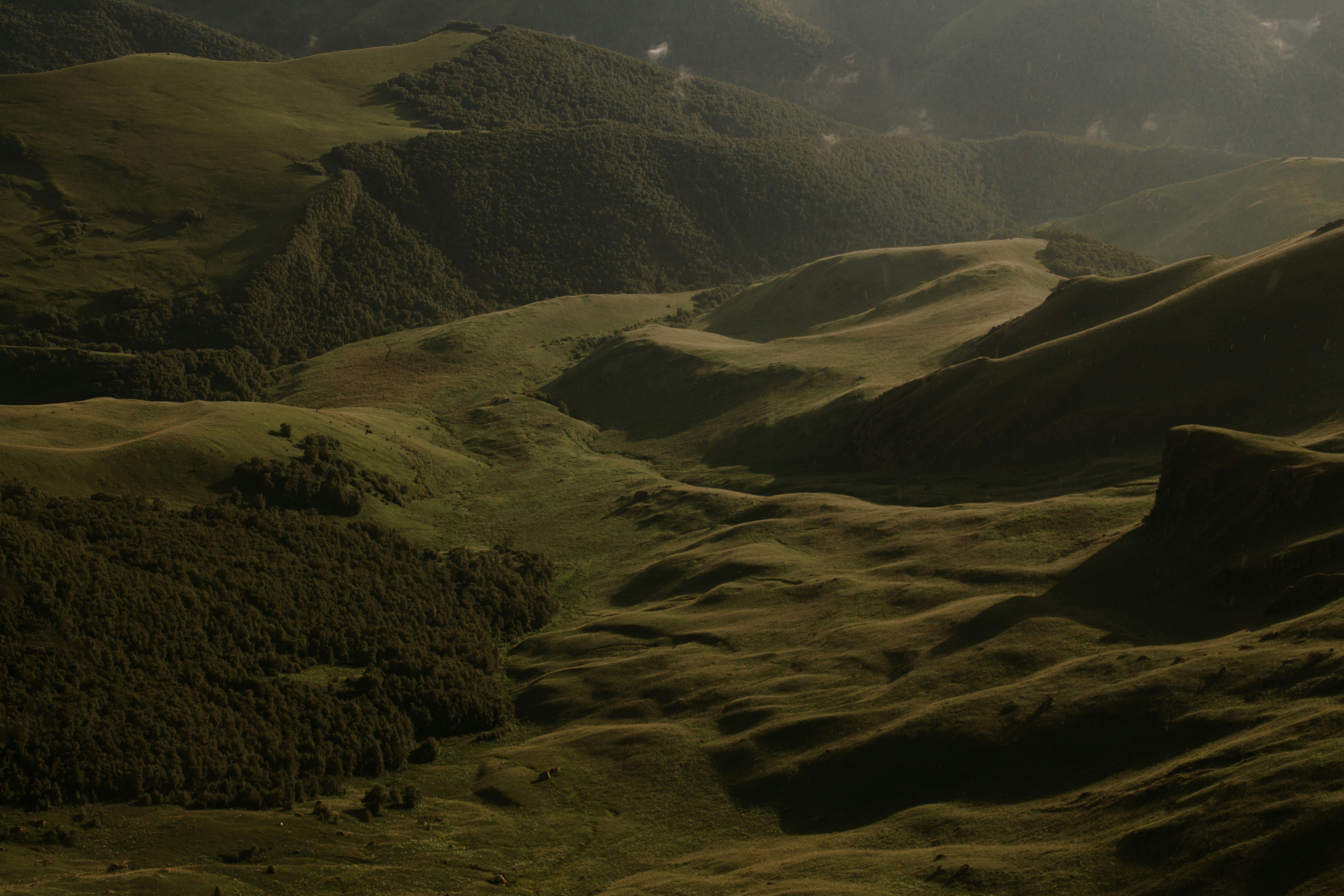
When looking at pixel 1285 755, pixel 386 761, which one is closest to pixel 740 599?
pixel 386 761

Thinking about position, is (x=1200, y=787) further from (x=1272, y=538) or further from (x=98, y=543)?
(x=98, y=543)

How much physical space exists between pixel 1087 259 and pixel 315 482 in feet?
440

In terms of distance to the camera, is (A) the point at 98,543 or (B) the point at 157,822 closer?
(B) the point at 157,822

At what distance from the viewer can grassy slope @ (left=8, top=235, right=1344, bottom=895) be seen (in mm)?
32688

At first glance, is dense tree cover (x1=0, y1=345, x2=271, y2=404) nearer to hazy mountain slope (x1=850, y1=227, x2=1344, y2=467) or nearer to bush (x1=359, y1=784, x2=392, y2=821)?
bush (x1=359, y1=784, x2=392, y2=821)

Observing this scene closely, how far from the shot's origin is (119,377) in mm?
127812

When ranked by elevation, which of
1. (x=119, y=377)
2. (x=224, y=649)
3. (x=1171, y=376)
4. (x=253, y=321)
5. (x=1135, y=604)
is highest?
(x=253, y=321)

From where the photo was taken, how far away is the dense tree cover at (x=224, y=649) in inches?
1917

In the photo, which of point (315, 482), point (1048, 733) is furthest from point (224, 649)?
point (1048, 733)

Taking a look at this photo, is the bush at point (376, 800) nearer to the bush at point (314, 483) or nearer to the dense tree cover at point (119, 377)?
the bush at point (314, 483)

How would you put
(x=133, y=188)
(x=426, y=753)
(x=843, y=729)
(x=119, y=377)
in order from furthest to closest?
1. (x=133, y=188)
2. (x=119, y=377)
3. (x=426, y=753)
4. (x=843, y=729)

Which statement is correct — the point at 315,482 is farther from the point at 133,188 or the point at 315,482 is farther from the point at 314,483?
the point at 133,188

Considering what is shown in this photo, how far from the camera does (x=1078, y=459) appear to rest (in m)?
72.0

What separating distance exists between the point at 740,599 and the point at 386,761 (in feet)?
81.3
